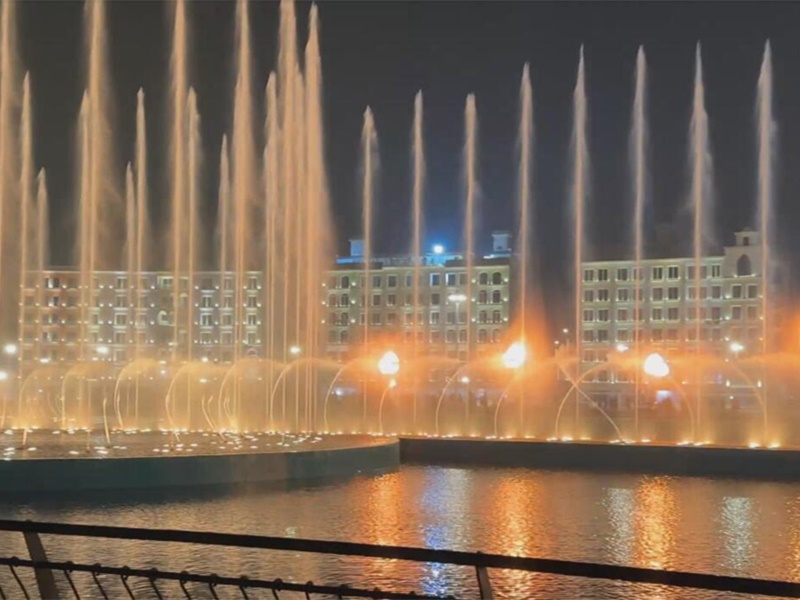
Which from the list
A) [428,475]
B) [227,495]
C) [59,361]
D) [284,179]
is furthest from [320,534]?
[59,361]

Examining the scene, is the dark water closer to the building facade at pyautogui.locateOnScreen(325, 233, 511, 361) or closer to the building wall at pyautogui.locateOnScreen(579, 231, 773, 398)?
the building wall at pyautogui.locateOnScreen(579, 231, 773, 398)

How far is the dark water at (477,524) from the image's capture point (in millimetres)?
8531

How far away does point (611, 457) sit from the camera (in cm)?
1777

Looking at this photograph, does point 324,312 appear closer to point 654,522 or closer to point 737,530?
point 654,522

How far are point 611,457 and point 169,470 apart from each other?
7.58 m

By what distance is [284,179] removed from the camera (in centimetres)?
2644

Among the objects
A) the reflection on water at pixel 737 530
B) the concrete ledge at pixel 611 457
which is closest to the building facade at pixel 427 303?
the concrete ledge at pixel 611 457

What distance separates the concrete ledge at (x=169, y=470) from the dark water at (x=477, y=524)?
427mm

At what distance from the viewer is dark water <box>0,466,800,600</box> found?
28.0 feet

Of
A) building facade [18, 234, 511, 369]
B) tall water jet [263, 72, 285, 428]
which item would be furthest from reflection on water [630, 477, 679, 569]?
building facade [18, 234, 511, 369]

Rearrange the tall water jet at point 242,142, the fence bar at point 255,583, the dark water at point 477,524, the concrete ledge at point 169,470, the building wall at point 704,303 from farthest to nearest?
the building wall at point 704,303 → the tall water jet at point 242,142 → the concrete ledge at point 169,470 → the dark water at point 477,524 → the fence bar at point 255,583

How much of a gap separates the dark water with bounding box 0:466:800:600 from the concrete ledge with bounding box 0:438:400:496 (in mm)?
427

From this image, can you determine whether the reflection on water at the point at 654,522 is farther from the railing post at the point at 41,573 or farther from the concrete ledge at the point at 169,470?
the railing post at the point at 41,573

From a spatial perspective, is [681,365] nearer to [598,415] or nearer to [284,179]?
[598,415]
